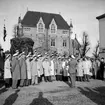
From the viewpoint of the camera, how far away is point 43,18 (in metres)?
47.3

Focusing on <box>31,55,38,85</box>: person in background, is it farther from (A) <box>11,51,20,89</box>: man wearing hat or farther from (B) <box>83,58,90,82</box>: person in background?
(B) <box>83,58,90,82</box>: person in background

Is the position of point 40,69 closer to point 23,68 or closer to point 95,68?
point 23,68

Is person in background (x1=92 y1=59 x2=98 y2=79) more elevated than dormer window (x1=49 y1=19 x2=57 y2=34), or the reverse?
dormer window (x1=49 y1=19 x2=57 y2=34)

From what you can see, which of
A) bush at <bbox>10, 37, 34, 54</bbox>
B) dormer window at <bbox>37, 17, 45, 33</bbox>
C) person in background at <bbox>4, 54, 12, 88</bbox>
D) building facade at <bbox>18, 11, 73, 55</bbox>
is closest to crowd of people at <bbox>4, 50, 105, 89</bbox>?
person in background at <bbox>4, 54, 12, 88</bbox>

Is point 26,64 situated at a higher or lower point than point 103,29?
lower

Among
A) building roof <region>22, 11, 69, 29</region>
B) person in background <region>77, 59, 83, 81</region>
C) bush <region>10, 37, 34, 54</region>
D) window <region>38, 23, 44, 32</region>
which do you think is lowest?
person in background <region>77, 59, 83, 81</region>

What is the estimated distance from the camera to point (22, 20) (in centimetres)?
4406

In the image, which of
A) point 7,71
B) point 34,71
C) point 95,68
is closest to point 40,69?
point 34,71

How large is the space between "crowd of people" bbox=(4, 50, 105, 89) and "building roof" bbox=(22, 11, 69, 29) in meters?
30.9

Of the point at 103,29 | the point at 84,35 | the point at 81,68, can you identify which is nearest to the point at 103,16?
the point at 103,29

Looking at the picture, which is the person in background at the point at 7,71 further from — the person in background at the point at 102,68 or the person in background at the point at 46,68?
the person in background at the point at 102,68

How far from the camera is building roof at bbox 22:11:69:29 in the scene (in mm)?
44125

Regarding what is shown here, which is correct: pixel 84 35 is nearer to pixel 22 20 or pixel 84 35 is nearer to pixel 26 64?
pixel 22 20

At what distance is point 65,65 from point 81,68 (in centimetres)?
126
